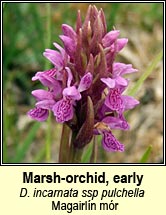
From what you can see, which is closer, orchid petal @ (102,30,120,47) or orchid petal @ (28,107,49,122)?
orchid petal @ (102,30,120,47)

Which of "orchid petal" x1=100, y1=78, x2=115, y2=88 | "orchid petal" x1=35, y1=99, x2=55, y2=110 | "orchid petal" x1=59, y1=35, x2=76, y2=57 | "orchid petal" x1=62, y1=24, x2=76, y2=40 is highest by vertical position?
"orchid petal" x1=62, y1=24, x2=76, y2=40

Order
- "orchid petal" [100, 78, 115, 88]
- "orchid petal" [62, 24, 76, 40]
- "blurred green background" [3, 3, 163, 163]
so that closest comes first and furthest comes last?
1. "orchid petal" [100, 78, 115, 88]
2. "orchid petal" [62, 24, 76, 40]
3. "blurred green background" [3, 3, 163, 163]

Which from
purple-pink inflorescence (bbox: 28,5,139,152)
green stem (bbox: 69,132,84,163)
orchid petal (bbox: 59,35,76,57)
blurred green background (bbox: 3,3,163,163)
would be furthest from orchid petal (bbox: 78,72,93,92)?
blurred green background (bbox: 3,3,163,163)

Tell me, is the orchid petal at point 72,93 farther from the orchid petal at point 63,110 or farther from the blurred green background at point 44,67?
the blurred green background at point 44,67

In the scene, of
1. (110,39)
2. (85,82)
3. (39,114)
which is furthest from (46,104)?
(110,39)

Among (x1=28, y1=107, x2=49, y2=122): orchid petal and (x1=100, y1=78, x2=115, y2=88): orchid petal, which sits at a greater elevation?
(x1=100, y1=78, x2=115, y2=88): orchid petal

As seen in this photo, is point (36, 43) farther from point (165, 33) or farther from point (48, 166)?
point (48, 166)

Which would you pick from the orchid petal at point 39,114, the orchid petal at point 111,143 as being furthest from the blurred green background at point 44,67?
the orchid petal at point 111,143

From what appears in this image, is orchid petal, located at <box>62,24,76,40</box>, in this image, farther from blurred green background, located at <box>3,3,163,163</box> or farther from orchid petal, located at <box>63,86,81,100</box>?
blurred green background, located at <box>3,3,163,163</box>
